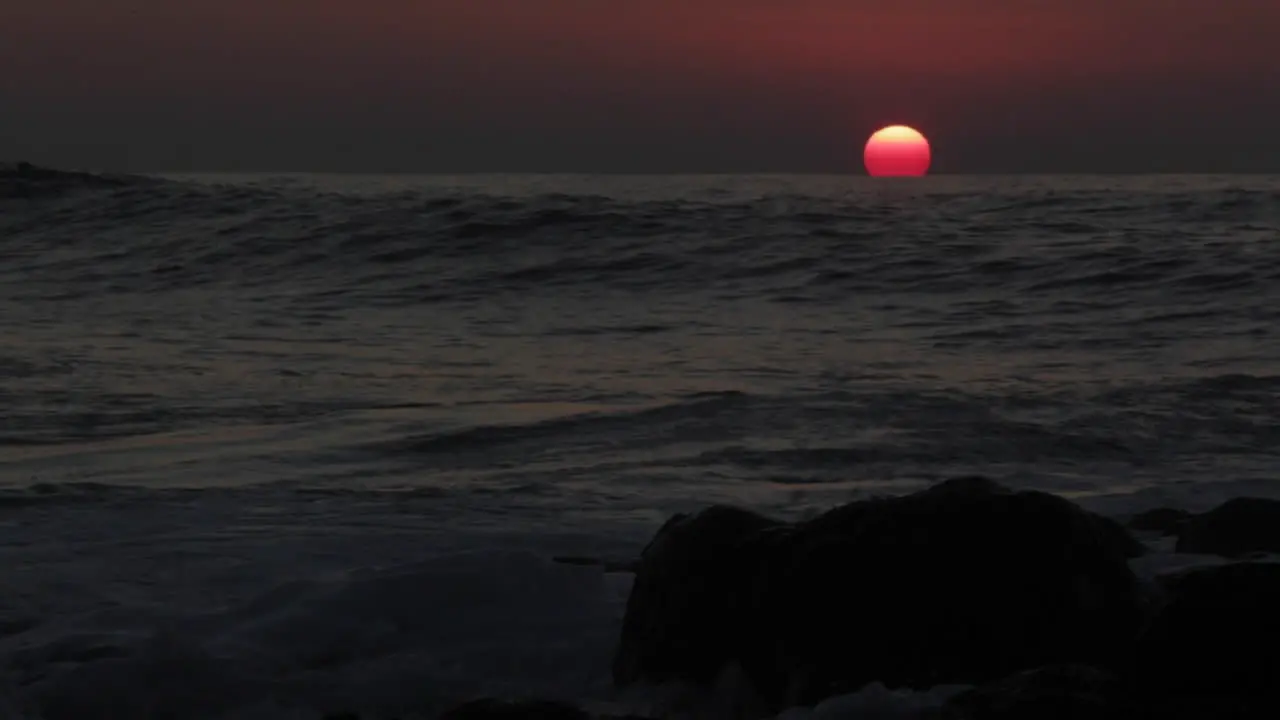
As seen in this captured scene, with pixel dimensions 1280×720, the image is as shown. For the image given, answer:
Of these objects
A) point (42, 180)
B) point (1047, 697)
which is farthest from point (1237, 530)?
point (42, 180)

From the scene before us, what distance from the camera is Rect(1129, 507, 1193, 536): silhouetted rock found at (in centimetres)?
579

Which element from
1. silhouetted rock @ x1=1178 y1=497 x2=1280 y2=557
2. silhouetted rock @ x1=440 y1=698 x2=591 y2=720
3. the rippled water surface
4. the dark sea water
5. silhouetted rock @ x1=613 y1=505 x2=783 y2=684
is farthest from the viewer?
the rippled water surface

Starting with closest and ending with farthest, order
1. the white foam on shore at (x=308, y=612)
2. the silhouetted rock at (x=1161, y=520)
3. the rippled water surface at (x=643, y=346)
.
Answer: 1. the white foam on shore at (x=308, y=612)
2. the silhouetted rock at (x=1161, y=520)
3. the rippled water surface at (x=643, y=346)

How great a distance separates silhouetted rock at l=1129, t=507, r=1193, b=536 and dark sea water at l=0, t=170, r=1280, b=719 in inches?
22.0

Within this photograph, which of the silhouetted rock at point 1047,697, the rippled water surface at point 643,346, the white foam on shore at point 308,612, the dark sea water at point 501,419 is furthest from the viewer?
the rippled water surface at point 643,346

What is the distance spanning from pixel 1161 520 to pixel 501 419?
13.4 feet

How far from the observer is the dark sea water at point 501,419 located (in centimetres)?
491

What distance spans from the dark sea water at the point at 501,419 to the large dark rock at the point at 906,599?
0.52 meters

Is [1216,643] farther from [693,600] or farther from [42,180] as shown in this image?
[42,180]

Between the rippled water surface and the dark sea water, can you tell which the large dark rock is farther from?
the rippled water surface

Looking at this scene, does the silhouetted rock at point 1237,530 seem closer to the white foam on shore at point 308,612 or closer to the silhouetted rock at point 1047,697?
the white foam on shore at point 308,612

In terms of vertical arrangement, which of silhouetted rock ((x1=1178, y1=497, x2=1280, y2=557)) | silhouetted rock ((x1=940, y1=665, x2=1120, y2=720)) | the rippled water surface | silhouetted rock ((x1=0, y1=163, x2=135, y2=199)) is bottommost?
the rippled water surface

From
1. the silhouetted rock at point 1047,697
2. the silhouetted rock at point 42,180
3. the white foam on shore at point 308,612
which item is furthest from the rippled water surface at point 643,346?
the silhouetted rock at point 42,180

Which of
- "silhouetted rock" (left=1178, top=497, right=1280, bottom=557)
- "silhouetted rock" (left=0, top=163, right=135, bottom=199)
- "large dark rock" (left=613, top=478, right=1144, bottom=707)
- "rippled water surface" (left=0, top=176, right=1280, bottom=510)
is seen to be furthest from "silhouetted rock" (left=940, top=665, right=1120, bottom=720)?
"silhouetted rock" (left=0, top=163, right=135, bottom=199)
